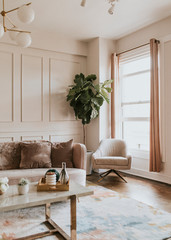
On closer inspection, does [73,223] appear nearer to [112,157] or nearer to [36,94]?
[112,157]

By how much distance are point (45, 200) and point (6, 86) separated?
308 cm

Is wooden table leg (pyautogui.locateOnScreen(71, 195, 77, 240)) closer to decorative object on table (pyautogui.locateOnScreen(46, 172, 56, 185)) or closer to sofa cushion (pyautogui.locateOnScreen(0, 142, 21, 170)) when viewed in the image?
decorative object on table (pyautogui.locateOnScreen(46, 172, 56, 185))

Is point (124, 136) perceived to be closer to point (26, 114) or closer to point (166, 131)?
point (166, 131)

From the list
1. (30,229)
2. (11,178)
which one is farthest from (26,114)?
(30,229)

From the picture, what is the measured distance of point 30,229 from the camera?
2.43 m

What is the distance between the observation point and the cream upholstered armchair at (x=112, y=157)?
4203 mm

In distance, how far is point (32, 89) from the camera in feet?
16.0

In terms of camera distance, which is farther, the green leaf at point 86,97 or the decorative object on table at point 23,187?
the green leaf at point 86,97

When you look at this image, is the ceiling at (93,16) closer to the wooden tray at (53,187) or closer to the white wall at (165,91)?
the white wall at (165,91)

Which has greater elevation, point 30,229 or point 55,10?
point 55,10

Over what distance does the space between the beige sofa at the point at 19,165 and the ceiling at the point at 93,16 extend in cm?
223

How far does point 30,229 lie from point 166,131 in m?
2.83

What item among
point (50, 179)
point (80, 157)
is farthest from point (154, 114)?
point (50, 179)

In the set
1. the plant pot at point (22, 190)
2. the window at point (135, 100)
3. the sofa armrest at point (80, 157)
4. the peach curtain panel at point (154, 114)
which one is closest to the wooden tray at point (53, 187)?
the plant pot at point (22, 190)
